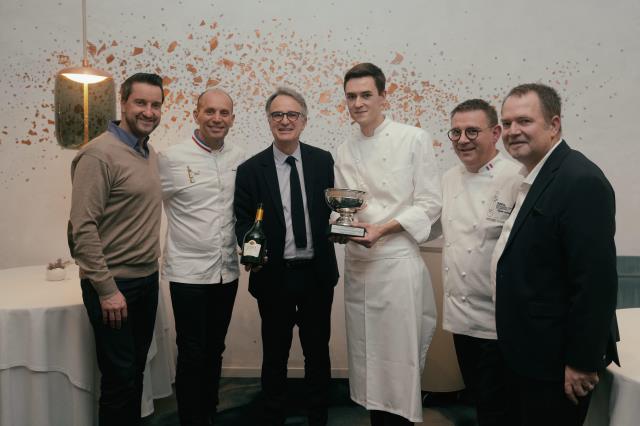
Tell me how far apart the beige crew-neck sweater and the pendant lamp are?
1487 millimetres

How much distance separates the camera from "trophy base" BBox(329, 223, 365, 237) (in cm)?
215

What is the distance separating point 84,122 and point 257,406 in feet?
7.36

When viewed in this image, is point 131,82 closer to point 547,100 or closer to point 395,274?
point 395,274

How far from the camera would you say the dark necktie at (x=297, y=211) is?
2.43m

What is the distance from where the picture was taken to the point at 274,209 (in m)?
2.45

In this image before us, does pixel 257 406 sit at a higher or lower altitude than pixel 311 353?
lower

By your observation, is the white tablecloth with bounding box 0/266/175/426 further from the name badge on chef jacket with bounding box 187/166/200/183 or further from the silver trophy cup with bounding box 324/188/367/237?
the silver trophy cup with bounding box 324/188/367/237

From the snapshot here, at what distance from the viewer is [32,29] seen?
3518mm

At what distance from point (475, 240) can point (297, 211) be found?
843 mm

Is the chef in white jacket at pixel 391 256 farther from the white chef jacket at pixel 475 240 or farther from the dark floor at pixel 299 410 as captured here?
the dark floor at pixel 299 410

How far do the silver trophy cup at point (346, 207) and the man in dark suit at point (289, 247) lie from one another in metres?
0.27

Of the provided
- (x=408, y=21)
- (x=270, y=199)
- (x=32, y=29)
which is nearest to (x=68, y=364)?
(x=270, y=199)

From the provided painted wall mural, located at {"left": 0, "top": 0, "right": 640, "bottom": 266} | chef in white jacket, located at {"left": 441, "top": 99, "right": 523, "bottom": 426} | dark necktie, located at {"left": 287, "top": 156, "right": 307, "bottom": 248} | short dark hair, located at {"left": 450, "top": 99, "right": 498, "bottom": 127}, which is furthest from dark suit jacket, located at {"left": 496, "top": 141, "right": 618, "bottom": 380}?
painted wall mural, located at {"left": 0, "top": 0, "right": 640, "bottom": 266}

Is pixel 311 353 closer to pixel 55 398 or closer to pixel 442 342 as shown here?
pixel 442 342
